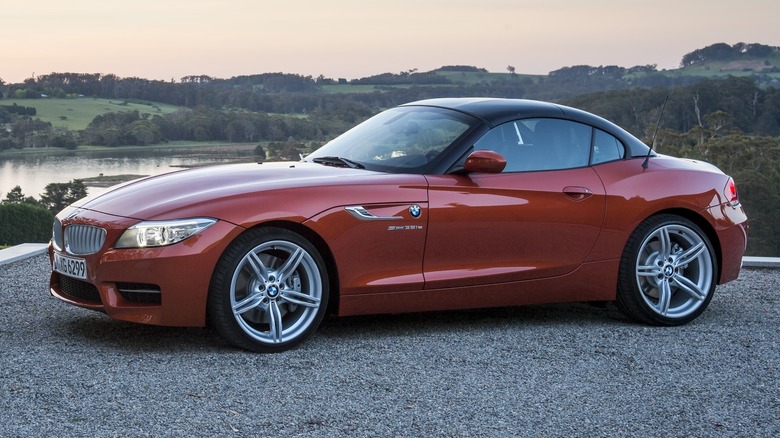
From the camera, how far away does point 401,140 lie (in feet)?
20.7

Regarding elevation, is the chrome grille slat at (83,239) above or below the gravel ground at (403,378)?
above

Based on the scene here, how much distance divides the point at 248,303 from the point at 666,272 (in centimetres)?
297

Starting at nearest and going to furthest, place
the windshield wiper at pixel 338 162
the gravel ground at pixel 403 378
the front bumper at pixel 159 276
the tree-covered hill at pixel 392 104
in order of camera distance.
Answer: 1. the gravel ground at pixel 403 378
2. the front bumper at pixel 159 276
3. the windshield wiper at pixel 338 162
4. the tree-covered hill at pixel 392 104

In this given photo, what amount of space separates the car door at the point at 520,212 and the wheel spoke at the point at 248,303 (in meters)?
1.04

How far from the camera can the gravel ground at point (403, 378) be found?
424 centimetres

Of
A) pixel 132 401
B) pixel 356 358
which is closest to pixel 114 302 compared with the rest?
pixel 132 401

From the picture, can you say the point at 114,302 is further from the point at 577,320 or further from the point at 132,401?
the point at 577,320

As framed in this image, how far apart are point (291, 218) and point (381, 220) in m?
0.55

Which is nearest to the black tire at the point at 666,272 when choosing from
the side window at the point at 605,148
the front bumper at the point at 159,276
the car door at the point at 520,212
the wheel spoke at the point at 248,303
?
the car door at the point at 520,212

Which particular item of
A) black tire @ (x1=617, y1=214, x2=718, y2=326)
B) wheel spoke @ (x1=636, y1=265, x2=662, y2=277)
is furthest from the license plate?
wheel spoke @ (x1=636, y1=265, x2=662, y2=277)

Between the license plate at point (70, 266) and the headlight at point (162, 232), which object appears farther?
the license plate at point (70, 266)

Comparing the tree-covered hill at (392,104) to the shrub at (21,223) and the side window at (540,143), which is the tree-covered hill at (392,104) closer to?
the shrub at (21,223)

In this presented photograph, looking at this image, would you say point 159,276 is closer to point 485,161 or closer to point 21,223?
point 485,161

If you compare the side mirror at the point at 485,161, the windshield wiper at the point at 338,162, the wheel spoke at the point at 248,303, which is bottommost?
the wheel spoke at the point at 248,303
